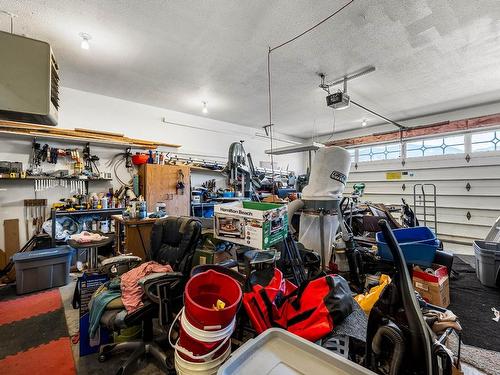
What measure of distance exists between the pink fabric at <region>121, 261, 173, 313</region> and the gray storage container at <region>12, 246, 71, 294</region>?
1937 millimetres

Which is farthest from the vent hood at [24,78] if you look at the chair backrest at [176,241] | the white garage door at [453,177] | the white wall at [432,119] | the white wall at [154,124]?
the white wall at [432,119]

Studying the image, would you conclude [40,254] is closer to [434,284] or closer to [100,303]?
[100,303]

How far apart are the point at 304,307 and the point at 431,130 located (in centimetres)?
635

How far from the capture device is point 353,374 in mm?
836

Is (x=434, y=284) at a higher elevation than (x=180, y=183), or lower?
lower

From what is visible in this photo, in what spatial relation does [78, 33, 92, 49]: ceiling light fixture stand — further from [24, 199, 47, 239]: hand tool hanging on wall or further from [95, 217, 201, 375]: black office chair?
[24, 199, 47, 239]: hand tool hanging on wall

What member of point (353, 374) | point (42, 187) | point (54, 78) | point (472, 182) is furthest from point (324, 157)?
point (472, 182)

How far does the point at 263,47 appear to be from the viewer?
119 inches

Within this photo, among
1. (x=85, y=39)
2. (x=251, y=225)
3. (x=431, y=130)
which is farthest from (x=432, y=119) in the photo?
(x=85, y=39)

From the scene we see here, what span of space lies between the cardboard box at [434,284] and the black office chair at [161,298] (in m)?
2.36

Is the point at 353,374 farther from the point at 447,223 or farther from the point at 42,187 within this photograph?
the point at 447,223

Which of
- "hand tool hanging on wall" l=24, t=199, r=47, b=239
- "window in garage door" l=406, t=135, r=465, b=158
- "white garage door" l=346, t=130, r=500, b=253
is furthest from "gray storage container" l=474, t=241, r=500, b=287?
"hand tool hanging on wall" l=24, t=199, r=47, b=239

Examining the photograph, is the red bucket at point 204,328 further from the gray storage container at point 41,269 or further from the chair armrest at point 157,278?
the gray storage container at point 41,269

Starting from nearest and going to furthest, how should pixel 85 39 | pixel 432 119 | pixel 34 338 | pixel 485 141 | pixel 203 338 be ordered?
pixel 203 338 < pixel 34 338 < pixel 85 39 < pixel 485 141 < pixel 432 119
